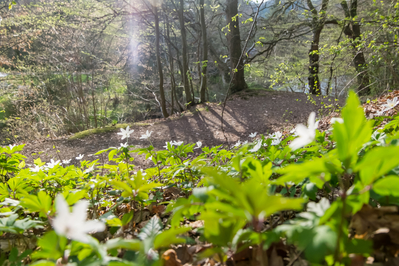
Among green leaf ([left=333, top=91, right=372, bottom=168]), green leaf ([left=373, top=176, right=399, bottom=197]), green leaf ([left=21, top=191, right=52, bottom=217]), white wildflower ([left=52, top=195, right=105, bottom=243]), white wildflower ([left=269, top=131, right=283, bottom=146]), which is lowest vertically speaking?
white wildflower ([left=269, top=131, right=283, bottom=146])

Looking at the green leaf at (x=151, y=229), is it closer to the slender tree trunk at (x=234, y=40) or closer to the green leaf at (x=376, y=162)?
the green leaf at (x=376, y=162)

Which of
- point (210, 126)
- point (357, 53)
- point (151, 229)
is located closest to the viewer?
point (151, 229)

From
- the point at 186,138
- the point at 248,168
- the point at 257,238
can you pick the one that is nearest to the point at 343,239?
the point at 257,238

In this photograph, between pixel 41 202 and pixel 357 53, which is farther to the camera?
pixel 357 53

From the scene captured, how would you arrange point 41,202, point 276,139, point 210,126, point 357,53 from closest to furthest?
point 41,202 < point 276,139 < point 357,53 < point 210,126

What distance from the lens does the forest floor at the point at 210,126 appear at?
21.0ft

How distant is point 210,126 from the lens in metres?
7.46

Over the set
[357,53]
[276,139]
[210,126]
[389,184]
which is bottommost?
[210,126]

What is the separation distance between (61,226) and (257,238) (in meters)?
0.41

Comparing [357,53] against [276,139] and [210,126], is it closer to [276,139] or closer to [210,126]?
[276,139]

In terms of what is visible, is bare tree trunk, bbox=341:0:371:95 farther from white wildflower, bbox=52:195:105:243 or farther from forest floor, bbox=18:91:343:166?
white wildflower, bbox=52:195:105:243

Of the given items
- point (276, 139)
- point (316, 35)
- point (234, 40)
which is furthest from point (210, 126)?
point (316, 35)

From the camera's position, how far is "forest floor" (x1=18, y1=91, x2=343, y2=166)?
6.40 metres

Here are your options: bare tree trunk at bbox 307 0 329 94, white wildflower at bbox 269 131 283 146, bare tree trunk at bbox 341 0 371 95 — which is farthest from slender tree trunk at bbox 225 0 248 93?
white wildflower at bbox 269 131 283 146
